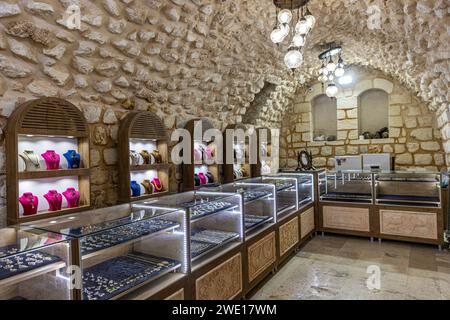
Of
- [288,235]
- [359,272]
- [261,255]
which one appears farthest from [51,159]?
[359,272]

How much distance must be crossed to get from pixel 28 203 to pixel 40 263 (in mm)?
921

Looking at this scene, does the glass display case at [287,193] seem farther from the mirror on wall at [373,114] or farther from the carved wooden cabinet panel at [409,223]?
the mirror on wall at [373,114]

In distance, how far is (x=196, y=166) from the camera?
441cm

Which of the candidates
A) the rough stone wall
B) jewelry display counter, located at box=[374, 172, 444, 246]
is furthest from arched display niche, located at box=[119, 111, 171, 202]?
the rough stone wall

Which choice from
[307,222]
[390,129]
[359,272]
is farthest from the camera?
[390,129]

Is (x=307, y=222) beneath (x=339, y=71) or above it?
beneath

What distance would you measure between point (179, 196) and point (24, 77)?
68.8 inches

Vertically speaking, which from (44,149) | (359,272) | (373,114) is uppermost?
(373,114)

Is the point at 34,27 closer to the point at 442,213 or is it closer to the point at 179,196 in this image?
the point at 179,196

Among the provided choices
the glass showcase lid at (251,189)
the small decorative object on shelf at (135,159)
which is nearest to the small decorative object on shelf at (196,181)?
the glass showcase lid at (251,189)

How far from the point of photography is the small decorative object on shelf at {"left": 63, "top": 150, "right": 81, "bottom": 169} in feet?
8.57

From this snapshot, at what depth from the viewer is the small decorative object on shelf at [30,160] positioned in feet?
7.55

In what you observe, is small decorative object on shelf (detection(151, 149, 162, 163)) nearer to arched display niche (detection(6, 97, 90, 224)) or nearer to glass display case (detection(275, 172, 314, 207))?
arched display niche (detection(6, 97, 90, 224))

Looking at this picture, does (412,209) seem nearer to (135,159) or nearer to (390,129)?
(390,129)
